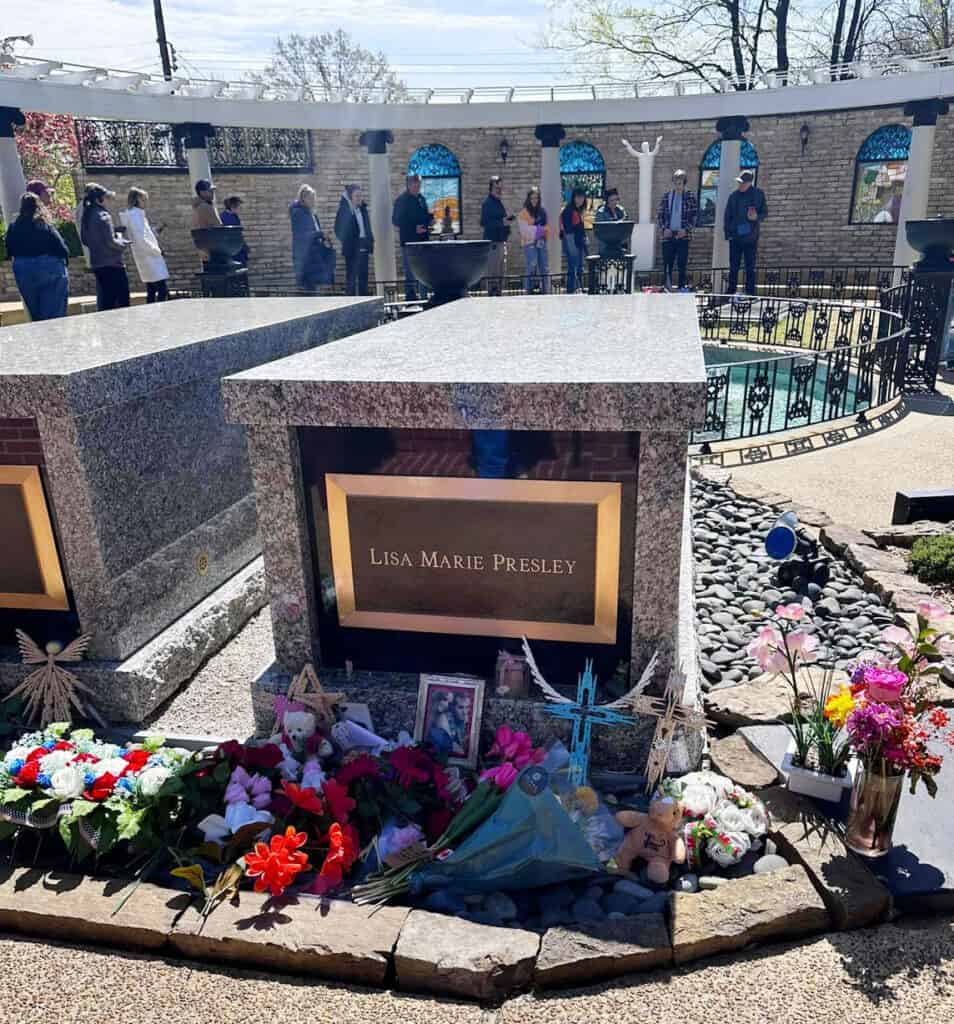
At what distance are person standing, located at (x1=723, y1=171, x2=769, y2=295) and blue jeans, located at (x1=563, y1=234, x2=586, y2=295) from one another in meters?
2.61

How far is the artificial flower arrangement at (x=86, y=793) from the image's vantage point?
107 inches

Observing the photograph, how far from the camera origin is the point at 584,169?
22172mm

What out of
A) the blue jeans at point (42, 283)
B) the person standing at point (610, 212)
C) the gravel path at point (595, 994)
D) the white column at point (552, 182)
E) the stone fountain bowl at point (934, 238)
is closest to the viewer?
the gravel path at point (595, 994)

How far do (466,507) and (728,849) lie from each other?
56.2 inches

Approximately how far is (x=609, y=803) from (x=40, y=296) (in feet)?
26.9

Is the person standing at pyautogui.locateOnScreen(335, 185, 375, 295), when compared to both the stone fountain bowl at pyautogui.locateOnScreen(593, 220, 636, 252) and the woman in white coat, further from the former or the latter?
the stone fountain bowl at pyautogui.locateOnScreen(593, 220, 636, 252)

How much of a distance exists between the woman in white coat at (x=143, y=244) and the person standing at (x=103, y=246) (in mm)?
525

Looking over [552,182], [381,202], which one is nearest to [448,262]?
[381,202]

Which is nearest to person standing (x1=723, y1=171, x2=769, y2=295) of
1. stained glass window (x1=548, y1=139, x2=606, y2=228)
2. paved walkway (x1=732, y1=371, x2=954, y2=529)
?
paved walkway (x1=732, y1=371, x2=954, y2=529)

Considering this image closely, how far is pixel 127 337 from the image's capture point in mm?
4348

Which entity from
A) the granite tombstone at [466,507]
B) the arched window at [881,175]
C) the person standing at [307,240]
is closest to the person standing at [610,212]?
the person standing at [307,240]

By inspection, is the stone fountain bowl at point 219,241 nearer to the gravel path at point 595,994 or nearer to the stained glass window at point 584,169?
the gravel path at point 595,994

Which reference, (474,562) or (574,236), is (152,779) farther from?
(574,236)

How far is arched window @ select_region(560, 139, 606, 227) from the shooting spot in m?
22.0
